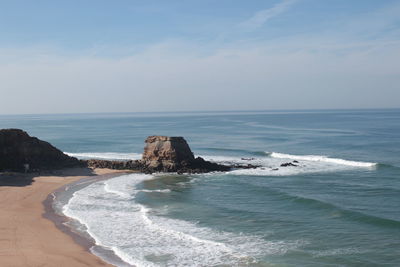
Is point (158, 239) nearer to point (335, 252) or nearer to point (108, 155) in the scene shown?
point (335, 252)

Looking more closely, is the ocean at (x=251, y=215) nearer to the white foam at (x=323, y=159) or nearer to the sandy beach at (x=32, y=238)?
the white foam at (x=323, y=159)

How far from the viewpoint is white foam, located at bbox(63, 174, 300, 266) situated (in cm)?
1945

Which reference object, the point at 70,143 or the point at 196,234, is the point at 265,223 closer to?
the point at 196,234

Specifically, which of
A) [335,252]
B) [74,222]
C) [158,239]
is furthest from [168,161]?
[335,252]

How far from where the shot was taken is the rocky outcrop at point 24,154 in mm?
43906

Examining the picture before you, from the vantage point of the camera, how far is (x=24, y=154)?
45.1 m

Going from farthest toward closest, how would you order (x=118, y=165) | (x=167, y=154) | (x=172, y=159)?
(x=118, y=165) → (x=167, y=154) → (x=172, y=159)

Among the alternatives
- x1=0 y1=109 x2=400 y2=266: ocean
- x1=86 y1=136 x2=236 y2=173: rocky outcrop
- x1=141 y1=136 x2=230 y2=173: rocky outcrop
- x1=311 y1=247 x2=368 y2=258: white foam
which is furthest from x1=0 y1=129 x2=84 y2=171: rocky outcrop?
x1=311 y1=247 x2=368 y2=258: white foam

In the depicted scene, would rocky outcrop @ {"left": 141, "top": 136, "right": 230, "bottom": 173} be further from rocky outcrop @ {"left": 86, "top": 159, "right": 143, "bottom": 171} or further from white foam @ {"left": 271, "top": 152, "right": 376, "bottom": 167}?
white foam @ {"left": 271, "top": 152, "right": 376, "bottom": 167}

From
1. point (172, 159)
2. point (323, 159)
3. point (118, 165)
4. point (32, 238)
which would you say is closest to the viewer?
point (32, 238)

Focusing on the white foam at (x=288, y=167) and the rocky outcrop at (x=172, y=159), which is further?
the rocky outcrop at (x=172, y=159)

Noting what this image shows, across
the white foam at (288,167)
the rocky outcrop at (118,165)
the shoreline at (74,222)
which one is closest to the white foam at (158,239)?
the shoreline at (74,222)

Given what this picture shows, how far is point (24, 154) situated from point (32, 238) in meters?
24.8

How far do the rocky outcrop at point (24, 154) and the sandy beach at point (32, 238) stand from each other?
9560 mm
